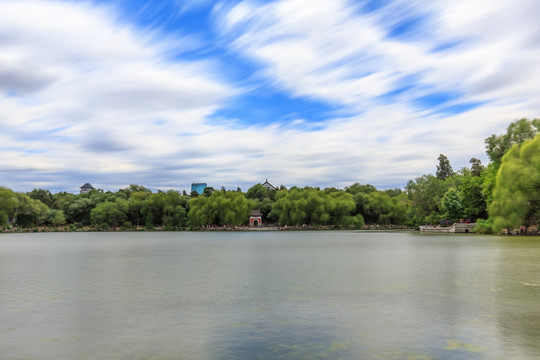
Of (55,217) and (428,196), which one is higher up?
(428,196)

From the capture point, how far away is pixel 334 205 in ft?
394

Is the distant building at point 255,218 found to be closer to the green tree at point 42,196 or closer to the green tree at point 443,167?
the green tree at point 443,167

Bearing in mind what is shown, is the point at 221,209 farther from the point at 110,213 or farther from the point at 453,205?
the point at 453,205

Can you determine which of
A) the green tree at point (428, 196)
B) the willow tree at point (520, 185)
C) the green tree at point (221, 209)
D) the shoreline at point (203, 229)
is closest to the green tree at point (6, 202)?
the shoreline at point (203, 229)

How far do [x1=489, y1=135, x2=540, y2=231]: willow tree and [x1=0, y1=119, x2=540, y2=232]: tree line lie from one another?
117 mm

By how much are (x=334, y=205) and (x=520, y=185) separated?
2591 inches

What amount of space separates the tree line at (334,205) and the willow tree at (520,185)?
0.12 metres

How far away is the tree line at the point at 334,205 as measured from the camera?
198ft

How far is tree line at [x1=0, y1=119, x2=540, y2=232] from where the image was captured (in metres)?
60.2

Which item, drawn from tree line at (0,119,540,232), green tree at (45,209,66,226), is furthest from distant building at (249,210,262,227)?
green tree at (45,209,66,226)

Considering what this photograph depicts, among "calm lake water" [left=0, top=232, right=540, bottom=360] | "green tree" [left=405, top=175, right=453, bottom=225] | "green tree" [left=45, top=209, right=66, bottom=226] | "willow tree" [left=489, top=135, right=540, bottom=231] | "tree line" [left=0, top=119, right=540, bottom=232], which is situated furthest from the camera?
"green tree" [left=45, top=209, right=66, bottom=226]

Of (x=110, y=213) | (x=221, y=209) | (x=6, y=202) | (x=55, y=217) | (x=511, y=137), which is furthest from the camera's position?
(x=55, y=217)

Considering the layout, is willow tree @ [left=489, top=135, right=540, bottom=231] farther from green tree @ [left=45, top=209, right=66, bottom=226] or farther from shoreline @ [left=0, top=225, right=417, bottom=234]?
green tree @ [left=45, top=209, right=66, bottom=226]

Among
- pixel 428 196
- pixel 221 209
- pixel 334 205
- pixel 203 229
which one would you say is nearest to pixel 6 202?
pixel 203 229
